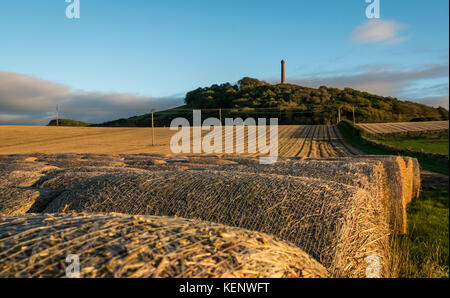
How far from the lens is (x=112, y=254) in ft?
5.02

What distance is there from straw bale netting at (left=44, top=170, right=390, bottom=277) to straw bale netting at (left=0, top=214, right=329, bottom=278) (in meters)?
1.14

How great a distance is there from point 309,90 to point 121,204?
100m

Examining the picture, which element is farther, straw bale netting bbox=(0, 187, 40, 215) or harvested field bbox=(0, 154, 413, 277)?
straw bale netting bbox=(0, 187, 40, 215)

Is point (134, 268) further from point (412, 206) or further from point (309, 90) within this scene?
point (309, 90)

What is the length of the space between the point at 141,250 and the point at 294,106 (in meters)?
81.1

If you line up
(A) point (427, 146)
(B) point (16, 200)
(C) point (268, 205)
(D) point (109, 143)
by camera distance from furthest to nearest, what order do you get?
(D) point (109, 143), (A) point (427, 146), (B) point (16, 200), (C) point (268, 205)

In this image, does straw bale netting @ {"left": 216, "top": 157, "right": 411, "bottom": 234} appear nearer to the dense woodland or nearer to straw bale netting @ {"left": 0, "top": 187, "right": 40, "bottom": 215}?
Answer: straw bale netting @ {"left": 0, "top": 187, "right": 40, "bottom": 215}

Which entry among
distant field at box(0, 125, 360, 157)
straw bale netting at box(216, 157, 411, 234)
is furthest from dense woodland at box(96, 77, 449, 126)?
straw bale netting at box(216, 157, 411, 234)

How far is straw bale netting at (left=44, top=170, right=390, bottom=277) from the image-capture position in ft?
9.89

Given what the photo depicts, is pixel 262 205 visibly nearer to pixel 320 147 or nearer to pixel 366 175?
pixel 366 175

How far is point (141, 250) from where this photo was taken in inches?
61.0

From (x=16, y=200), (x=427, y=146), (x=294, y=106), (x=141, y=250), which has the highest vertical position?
(x=294, y=106)

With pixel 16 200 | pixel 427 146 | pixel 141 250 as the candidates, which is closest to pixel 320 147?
pixel 427 146
